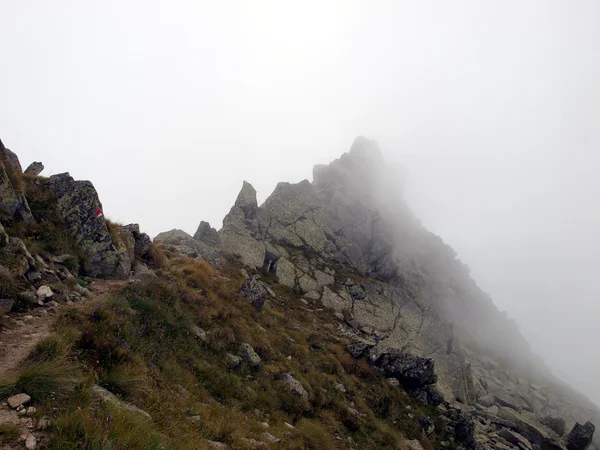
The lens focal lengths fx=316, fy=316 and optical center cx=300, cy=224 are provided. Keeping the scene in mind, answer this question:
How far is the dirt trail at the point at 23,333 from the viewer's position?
23.3 feet

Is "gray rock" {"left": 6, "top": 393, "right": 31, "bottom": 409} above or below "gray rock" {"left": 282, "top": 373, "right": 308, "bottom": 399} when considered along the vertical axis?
above

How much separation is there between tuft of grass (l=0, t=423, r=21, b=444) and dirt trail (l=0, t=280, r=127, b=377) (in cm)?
170

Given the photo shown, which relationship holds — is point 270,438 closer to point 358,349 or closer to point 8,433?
point 8,433

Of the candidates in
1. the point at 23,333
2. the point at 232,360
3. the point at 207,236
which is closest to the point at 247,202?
the point at 207,236

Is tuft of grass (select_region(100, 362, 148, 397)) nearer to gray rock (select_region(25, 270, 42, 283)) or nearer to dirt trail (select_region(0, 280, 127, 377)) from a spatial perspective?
dirt trail (select_region(0, 280, 127, 377))

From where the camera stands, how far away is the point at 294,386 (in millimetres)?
16328

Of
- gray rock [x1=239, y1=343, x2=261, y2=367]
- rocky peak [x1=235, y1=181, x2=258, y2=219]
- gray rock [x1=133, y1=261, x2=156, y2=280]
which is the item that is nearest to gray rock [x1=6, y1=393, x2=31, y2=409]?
gray rock [x1=239, y1=343, x2=261, y2=367]

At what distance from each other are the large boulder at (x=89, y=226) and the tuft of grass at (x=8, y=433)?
37.6ft

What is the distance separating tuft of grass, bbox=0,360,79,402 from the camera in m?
6.06

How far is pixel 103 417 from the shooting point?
6.06m

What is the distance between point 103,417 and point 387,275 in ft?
179

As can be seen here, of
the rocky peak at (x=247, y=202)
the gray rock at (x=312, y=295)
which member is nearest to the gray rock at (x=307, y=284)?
the gray rock at (x=312, y=295)

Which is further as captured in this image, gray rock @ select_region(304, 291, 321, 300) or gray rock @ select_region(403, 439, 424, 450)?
gray rock @ select_region(304, 291, 321, 300)

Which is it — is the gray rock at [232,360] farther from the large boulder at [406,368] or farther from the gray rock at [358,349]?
the large boulder at [406,368]
